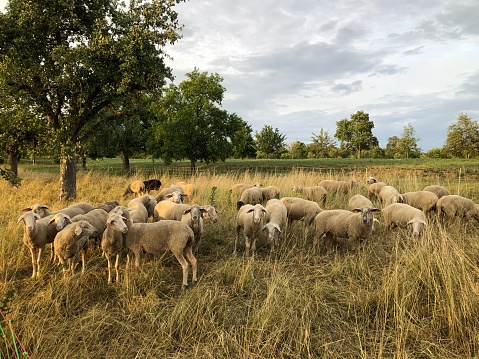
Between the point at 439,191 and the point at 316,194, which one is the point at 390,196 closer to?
the point at 439,191

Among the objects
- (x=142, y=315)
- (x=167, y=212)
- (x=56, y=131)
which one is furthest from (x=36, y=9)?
(x=142, y=315)

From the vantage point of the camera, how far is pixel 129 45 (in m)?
11.1

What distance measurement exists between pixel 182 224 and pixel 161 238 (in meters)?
0.47

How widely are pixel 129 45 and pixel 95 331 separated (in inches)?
412

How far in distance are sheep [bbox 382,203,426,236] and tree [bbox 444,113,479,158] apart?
5424 cm

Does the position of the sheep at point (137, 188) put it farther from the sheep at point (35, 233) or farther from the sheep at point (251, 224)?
the sheep at point (251, 224)

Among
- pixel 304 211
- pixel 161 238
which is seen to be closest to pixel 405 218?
pixel 304 211

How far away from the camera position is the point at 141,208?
7762mm

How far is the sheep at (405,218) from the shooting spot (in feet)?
22.7

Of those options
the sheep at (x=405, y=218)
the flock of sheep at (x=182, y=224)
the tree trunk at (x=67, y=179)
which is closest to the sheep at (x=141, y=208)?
the flock of sheep at (x=182, y=224)

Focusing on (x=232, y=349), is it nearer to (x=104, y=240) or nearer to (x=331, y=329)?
(x=331, y=329)

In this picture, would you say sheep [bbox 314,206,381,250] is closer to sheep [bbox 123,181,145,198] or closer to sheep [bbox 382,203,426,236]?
sheep [bbox 382,203,426,236]

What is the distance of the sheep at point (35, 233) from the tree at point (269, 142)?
3583 inches

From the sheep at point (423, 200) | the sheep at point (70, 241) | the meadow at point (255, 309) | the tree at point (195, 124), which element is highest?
the tree at point (195, 124)
